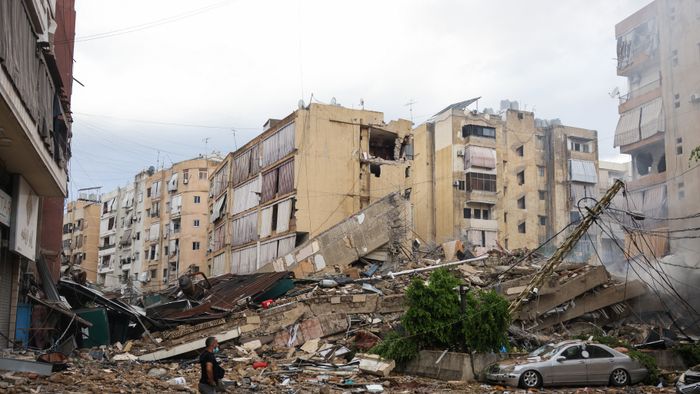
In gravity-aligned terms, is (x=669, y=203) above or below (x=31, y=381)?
above

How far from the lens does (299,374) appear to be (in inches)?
689

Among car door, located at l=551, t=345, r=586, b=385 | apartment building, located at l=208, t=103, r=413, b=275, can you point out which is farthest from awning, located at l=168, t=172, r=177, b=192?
car door, located at l=551, t=345, r=586, b=385

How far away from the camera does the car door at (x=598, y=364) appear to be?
53.0 ft

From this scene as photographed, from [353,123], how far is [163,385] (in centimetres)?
2641

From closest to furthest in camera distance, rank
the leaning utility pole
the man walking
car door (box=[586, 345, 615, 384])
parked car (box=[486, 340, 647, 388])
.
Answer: the man walking < parked car (box=[486, 340, 647, 388]) < car door (box=[586, 345, 615, 384]) < the leaning utility pole

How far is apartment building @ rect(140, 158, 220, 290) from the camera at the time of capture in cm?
6694

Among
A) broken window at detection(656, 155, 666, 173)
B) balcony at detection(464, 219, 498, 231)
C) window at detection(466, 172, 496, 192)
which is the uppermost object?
window at detection(466, 172, 496, 192)

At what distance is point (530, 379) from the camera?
615 inches

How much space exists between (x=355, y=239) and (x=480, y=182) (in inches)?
1022

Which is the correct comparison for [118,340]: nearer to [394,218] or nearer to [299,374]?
[299,374]

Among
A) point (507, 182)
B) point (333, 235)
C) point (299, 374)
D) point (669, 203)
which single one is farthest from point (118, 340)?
point (507, 182)

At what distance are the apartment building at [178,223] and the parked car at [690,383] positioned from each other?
56.5 m

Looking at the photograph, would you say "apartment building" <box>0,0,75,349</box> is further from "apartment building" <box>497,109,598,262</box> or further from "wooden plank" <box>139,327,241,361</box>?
"apartment building" <box>497,109,598,262</box>

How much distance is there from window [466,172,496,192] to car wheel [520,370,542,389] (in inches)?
1567
